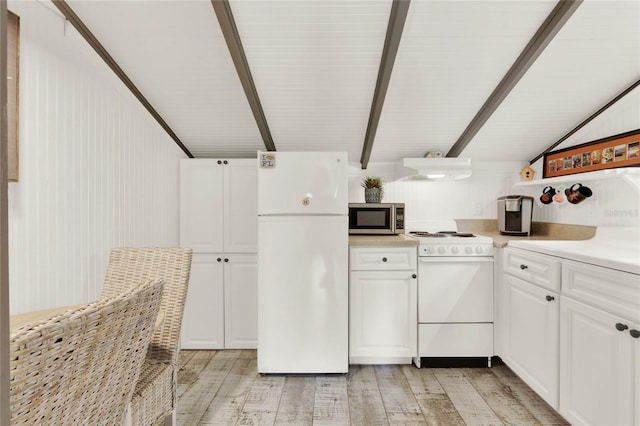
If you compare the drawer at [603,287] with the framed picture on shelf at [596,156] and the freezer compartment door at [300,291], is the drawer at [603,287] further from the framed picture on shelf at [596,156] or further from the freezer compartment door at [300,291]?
the freezer compartment door at [300,291]

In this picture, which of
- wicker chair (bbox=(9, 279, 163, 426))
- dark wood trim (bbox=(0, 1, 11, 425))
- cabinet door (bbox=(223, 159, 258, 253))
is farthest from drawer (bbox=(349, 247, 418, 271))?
dark wood trim (bbox=(0, 1, 11, 425))

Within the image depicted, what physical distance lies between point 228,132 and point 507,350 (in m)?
2.68

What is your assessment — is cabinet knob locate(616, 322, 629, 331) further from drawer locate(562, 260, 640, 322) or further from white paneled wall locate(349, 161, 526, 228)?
white paneled wall locate(349, 161, 526, 228)

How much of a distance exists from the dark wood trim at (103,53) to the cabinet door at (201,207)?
381 millimetres

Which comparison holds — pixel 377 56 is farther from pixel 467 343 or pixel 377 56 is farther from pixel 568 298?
pixel 467 343

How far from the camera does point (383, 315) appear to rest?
7.79 ft

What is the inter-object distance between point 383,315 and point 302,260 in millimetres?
742

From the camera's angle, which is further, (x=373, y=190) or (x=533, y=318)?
(x=373, y=190)

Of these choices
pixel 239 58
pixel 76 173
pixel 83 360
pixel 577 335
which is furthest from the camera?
pixel 239 58

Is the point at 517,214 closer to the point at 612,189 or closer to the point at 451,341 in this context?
the point at 612,189

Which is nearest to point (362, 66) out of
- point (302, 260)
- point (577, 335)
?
point (302, 260)

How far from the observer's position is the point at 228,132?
2.67 metres

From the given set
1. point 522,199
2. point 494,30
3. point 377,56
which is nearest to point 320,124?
point 377,56

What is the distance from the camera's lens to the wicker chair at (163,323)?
1250 mm
